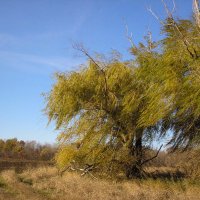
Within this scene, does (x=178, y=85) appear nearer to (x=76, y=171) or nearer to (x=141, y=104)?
(x=141, y=104)

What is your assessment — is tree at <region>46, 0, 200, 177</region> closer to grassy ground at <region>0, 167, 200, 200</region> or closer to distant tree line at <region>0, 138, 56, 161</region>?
grassy ground at <region>0, 167, 200, 200</region>

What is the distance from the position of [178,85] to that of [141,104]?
11.0 ft

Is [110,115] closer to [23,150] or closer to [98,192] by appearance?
[98,192]

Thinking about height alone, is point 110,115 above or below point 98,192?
above

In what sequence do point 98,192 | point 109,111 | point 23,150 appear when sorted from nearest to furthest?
1. point 98,192
2. point 109,111
3. point 23,150

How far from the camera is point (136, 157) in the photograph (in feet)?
57.4

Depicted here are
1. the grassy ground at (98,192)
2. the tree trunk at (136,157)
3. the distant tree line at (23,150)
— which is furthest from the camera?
the distant tree line at (23,150)

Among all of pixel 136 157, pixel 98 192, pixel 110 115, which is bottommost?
pixel 98 192

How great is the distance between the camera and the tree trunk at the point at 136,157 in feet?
57.6

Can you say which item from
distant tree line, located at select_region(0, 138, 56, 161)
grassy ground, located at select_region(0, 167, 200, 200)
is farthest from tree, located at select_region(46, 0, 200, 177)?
distant tree line, located at select_region(0, 138, 56, 161)

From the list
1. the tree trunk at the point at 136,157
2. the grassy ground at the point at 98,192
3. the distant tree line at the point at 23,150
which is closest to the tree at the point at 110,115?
the tree trunk at the point at 136,157

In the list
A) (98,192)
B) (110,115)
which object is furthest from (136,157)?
(98,192)

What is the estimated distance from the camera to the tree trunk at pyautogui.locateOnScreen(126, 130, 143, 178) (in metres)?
17.6

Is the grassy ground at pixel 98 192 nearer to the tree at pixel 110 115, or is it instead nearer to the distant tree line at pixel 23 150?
the tree at pixel 110 115
